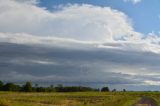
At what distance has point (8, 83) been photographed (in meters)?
169

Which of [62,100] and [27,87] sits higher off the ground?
[27,87]

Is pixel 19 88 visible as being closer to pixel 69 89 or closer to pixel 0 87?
pixel 0 87

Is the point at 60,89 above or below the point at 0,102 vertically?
above

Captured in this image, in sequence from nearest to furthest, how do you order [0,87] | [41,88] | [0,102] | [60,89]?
[0,102]
[0,87]
[41,88]
[60,89]

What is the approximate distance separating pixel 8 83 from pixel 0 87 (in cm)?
565

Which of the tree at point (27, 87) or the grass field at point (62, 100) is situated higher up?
the tree at point (27, 87)

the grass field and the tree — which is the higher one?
the tree

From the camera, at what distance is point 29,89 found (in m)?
166

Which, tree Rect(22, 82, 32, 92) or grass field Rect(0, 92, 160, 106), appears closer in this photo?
grass field Rect(0, 92, 160, 106)

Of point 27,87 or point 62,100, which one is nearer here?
point 62,100

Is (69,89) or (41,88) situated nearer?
(41,88)

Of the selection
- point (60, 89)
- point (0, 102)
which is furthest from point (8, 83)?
point (0, 102)

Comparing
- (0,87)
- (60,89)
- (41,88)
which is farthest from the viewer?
(60,89)

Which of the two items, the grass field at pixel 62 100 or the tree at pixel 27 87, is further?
the tree at pixel 27 87
